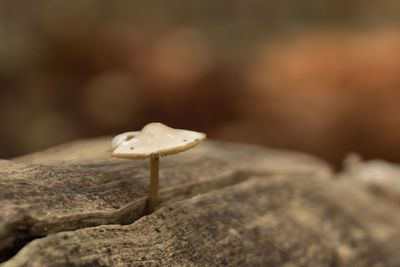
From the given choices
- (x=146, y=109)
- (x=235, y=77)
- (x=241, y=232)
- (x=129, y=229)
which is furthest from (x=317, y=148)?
(x=129, y=229)

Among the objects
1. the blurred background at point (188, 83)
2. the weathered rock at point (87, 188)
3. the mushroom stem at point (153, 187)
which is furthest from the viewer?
the blurred background at point (188, 83)

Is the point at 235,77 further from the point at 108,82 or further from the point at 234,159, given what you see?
the point at 234,159

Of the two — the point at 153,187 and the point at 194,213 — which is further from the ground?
the point at 153,187

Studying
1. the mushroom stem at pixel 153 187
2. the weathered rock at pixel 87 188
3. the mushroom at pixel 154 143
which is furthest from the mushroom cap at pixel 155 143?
the weathered rock at pixel 87 188

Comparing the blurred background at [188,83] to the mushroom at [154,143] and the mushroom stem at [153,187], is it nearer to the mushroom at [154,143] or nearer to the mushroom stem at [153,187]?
the mushroom stem at [153,187]

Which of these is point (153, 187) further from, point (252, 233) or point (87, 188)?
point (252, 233)

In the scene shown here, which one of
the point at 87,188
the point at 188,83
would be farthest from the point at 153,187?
the point at 188,83

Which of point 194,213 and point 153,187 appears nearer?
point 153,187
